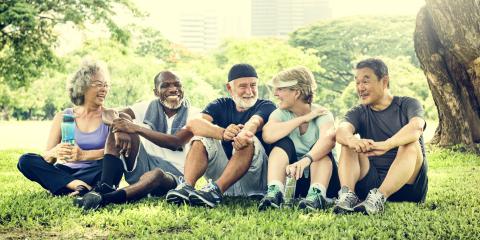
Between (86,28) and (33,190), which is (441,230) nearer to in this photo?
(33,190)

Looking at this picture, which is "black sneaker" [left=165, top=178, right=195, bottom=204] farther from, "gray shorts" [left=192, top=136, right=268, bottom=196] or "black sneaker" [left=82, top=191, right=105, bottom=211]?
"black sneaker" [left=82, top=191, right=105, bottom=211]

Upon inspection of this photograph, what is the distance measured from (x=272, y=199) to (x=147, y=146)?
1.44 metres

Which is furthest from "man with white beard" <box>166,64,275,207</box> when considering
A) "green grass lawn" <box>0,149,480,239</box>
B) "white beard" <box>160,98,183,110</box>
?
"white beard" <box>160,98,183,110</box>

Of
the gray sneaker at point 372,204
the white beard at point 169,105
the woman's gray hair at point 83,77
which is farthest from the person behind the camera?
the white beard at point 169,105

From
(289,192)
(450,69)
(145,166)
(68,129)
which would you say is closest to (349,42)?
(450,69)

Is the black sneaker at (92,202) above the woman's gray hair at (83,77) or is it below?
below

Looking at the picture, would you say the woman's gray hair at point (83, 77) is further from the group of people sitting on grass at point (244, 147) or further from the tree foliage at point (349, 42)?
the tree foliage at point (349, 42)

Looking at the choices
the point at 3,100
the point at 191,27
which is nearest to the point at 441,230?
the point at 3,100

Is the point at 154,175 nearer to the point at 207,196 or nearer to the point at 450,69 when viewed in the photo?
the point at 207,196

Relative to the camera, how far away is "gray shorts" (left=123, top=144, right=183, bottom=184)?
5.29 metres

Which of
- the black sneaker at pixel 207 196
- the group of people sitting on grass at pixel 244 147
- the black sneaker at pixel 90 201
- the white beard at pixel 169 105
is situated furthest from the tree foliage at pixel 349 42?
the black sneaker at pixel 90 201

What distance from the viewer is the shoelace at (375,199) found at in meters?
4.43

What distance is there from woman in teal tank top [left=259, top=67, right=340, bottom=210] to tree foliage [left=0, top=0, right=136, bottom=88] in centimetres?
1124

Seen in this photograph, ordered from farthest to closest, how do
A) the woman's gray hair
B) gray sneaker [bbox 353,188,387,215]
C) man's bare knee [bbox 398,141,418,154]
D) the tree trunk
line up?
the tree trunk < the woman's gray hair < man's bare knee [bbox 398,141,418,154] < gray sneaker [bbox 353,188,387,215]
